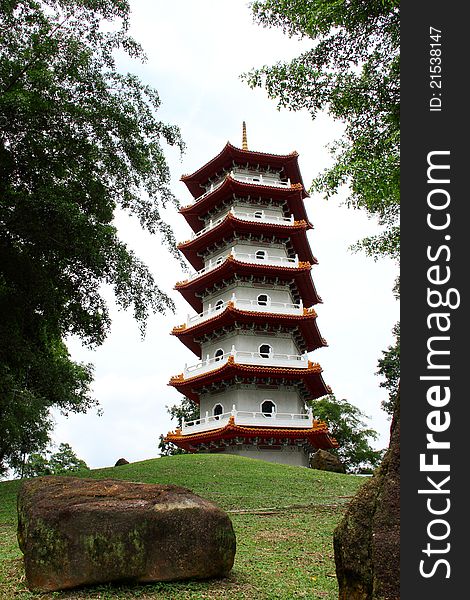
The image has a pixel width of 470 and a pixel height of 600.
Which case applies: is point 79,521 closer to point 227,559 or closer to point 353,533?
point 227,559

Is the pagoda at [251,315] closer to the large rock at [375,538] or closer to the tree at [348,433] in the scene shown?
the tree at [348,433]

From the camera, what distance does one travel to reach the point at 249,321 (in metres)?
26.4

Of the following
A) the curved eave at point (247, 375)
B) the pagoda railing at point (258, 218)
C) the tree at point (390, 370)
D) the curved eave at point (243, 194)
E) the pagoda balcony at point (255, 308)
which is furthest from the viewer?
the tree at point (390, 370)

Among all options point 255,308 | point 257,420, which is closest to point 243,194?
point 255,308

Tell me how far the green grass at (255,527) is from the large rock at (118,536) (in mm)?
152

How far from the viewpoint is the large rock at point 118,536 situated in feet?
17.3

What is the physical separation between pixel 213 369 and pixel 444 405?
76.7ft

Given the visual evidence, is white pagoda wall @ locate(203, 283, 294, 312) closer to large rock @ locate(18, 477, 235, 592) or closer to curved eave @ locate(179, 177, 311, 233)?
curved eave @ locate(179, 177, 311, 233)

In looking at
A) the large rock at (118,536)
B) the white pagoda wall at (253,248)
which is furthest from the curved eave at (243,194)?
the large rock at (118,536)

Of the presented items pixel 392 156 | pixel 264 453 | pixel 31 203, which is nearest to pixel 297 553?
pixel 392 156

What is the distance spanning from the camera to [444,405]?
266 centimetres

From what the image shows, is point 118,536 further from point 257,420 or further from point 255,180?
point 255,180

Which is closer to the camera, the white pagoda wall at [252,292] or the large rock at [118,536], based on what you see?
the large rock at [118,536]

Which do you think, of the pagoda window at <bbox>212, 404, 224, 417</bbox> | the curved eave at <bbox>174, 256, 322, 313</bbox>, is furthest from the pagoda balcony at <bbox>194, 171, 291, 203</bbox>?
the pagoda window at <bbox>212, 404, 224, 417</bbox>
